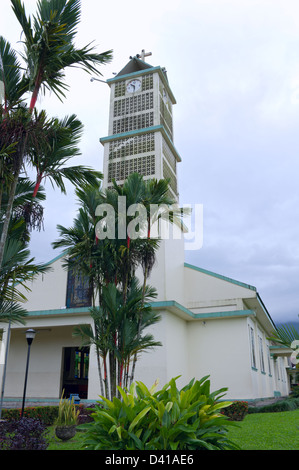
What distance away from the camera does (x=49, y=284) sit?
815 inches

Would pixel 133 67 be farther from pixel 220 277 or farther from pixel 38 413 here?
pixel 38 413

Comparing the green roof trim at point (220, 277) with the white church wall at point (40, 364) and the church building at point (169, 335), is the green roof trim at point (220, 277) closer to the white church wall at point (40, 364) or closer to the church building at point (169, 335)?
the church building at point (169, 335)

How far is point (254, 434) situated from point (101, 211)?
22.3ft

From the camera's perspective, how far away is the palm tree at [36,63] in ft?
25.1

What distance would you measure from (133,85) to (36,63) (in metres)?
26.6

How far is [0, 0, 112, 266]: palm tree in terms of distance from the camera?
25.1 feet

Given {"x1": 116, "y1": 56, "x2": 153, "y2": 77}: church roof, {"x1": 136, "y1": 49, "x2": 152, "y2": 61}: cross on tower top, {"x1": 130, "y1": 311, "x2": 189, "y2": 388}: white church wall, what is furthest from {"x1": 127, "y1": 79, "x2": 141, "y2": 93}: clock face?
{"x1": 130, "y1": 311, "x2": 189, "y2": 388}: white church wall

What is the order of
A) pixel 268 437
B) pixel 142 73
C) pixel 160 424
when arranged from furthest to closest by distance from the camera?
pixel 142 73, pixel 268 437, pixel 160 424

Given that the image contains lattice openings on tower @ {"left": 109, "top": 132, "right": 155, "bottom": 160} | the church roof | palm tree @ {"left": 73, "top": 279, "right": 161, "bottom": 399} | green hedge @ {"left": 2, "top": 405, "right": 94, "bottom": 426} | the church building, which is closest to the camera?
palm tree @ {"left": 73, "top": 279, "right": 161, "bottom": 399}

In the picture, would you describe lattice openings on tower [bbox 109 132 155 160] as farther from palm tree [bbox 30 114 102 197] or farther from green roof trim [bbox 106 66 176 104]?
palm tree [bbox 30 114 102 197]

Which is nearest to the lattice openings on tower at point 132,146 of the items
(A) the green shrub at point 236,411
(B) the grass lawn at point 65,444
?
(A) the green shrub at point 236,411

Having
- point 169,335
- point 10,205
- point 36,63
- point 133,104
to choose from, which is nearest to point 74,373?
point 169,335

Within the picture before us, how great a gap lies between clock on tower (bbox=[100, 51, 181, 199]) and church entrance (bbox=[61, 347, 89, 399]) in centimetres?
1277

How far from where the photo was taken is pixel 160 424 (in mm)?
4598
